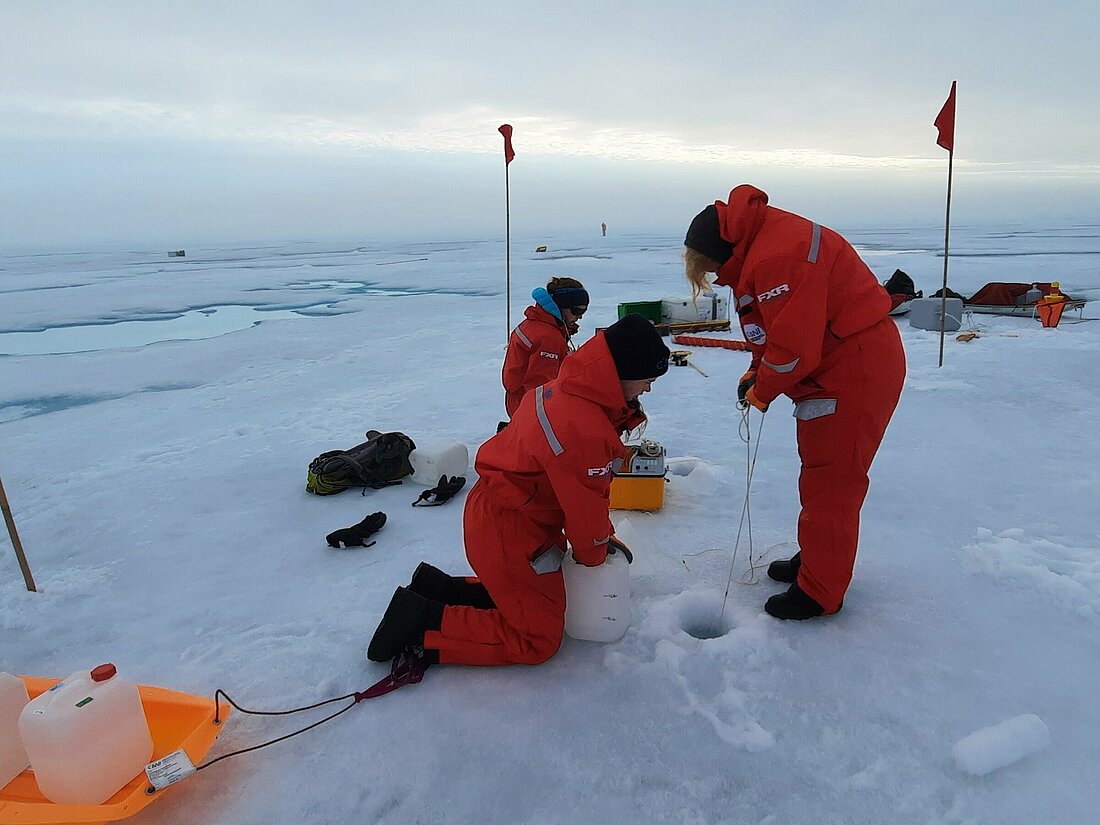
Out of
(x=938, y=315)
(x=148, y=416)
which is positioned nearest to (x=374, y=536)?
(x=148, y=416)

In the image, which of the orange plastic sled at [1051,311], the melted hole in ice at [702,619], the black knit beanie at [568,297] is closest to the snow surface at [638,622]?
the melted hole in ice at [702,619]

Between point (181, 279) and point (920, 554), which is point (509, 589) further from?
point (181, 279)

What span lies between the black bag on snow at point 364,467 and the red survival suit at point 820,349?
2.29 metres

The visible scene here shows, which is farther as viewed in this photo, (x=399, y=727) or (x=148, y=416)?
(x=148, y=416)

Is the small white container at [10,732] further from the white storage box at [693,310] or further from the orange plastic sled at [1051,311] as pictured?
the orange plastic sled at [1051,311]

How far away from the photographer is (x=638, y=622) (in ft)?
7.73

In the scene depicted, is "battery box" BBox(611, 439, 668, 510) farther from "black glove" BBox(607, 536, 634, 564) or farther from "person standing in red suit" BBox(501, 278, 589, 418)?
"black glove" BBox(607, 536, 634, 564)

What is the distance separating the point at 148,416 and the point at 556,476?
4698mm

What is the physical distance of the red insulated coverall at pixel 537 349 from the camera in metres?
3.62

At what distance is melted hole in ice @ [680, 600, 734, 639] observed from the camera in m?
2.43

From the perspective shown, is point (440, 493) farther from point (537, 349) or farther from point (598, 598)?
point (598, 598)

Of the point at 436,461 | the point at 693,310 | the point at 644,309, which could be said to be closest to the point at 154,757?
the point at 436,461

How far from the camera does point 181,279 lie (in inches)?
777

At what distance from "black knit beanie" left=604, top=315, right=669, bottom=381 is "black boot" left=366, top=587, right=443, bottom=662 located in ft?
3.11
